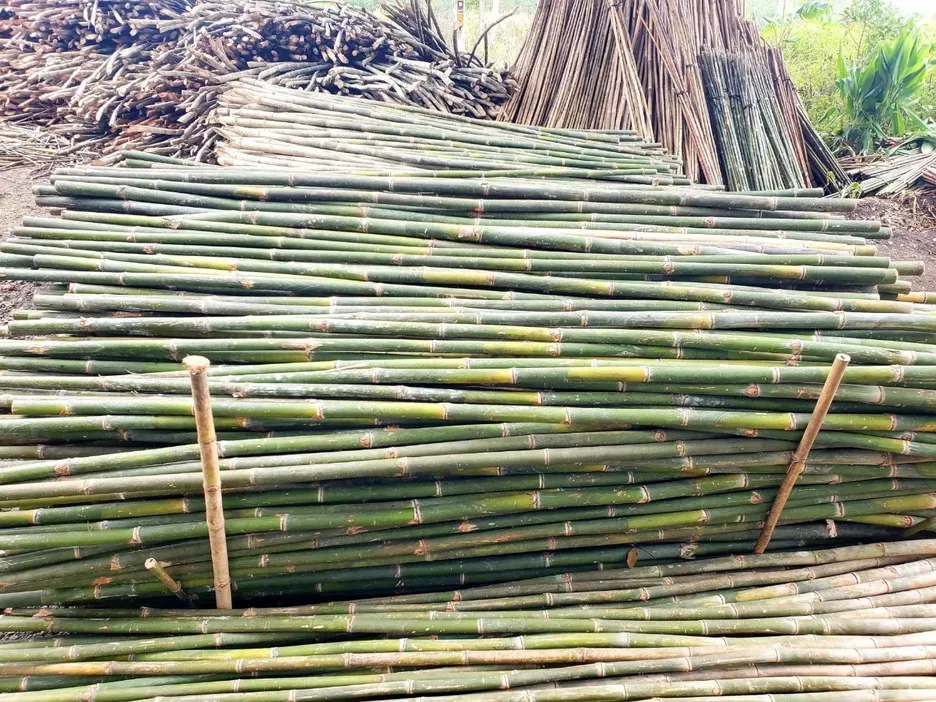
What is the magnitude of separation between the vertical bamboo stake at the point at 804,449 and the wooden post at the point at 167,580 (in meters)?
2.28

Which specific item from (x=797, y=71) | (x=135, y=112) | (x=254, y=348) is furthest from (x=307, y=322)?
(x=797, y=71)

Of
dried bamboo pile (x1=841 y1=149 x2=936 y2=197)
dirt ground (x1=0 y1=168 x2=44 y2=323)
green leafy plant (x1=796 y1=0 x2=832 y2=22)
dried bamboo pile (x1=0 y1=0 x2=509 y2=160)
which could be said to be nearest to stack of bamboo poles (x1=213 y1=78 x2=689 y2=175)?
dried bamboo pile (x1=0 y1=0 x2=509 y2=160)

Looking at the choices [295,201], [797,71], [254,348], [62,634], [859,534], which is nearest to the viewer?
[62,634]

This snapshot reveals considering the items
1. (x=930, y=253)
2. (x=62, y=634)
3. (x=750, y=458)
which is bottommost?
(x=62, y=634)

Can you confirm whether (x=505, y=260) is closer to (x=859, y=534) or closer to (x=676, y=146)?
(x=859, y=534)

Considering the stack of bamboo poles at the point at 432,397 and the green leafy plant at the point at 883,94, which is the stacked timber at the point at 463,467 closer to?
the stack of bamboo poles at the point at 432,397

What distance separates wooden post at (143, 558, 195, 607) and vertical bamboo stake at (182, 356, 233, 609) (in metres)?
0.13

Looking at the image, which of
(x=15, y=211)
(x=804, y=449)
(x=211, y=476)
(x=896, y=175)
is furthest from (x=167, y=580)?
(x=896, y=175)

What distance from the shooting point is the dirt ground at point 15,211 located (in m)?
3.71

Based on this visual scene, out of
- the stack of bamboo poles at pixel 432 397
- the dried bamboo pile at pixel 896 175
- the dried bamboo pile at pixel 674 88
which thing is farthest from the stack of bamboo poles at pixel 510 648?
the dried bamboo pile at pixel 896 175

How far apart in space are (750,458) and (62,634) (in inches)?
103

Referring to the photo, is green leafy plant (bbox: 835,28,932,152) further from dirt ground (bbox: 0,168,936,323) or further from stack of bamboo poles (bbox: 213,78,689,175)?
stack of bamboo poles (bbox: 213,78,689,175)

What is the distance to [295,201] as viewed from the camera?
115 inches

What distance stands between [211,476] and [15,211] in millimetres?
4284
